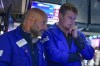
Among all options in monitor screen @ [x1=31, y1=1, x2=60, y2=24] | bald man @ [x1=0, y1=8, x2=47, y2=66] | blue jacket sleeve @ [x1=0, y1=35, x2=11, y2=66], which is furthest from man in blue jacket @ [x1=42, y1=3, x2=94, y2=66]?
monitor screen @ [x1=31, y1=1, x2=60, y2=24]

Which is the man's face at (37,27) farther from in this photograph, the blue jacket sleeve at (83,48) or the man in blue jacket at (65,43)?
the blue jacket sleeve at (83,48)

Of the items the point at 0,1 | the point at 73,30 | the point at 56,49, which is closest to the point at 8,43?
the point at 56,49

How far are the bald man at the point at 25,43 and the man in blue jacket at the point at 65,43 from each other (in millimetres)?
295

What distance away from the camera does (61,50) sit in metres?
2.96

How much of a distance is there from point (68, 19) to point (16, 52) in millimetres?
738

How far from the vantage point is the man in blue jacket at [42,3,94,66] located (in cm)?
292

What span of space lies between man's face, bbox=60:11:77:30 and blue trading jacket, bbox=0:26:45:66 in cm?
53

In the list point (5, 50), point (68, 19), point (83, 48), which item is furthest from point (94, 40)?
point (5, 50)

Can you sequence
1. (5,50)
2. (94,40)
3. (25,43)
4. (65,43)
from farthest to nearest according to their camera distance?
(94,40)
(65,43)
(25,43)
(5,50)

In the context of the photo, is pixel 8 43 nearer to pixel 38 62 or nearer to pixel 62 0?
pixel 38 62

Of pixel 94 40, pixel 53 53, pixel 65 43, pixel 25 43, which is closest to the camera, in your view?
pixel 25 43

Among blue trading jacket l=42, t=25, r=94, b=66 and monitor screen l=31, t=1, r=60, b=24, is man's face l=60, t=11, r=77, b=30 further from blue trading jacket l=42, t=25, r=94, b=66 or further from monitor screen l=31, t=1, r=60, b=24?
monitor screen l=31, t=1, r=60, b=24

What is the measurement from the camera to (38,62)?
2.57 metres

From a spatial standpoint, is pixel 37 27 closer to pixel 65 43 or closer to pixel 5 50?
pixel 5 50
